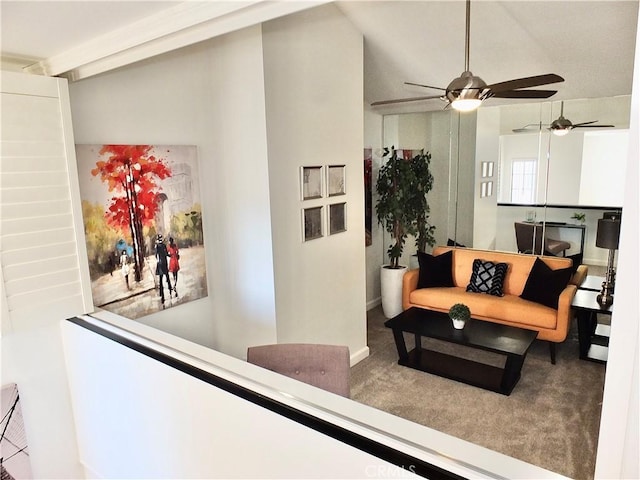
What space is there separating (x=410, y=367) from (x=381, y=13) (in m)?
2.85

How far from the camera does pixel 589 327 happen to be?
158 inches

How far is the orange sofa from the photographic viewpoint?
12.7 feet

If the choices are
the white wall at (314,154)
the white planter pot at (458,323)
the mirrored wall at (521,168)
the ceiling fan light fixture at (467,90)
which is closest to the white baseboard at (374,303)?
the mirrored wall at (521,168)

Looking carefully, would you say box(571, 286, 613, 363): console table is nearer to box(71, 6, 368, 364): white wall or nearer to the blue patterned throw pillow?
the blue patterned throw pillow

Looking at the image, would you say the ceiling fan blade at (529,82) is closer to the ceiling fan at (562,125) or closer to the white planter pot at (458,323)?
the white planter pot at (458,323)

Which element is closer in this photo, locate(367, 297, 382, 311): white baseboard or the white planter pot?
the white planter pot

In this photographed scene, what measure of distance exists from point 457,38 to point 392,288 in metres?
2.63

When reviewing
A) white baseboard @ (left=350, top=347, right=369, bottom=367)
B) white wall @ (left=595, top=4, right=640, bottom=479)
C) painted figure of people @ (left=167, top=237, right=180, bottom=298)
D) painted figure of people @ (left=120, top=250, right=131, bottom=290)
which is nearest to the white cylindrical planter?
white baseboard @ (left=350, top=347, right=369, bottom=367)

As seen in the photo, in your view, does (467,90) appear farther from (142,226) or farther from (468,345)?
(142,226)

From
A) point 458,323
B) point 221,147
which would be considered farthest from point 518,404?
point 221,147

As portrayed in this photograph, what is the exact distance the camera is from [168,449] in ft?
6.19

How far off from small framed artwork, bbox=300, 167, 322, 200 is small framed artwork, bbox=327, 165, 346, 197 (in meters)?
0.12

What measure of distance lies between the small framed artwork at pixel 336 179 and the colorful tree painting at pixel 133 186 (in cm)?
124

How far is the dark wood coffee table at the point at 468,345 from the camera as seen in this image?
3.37 m
